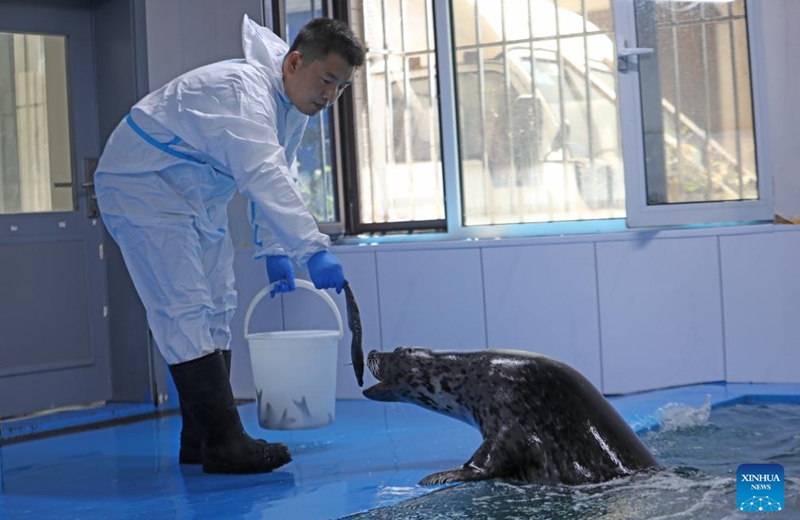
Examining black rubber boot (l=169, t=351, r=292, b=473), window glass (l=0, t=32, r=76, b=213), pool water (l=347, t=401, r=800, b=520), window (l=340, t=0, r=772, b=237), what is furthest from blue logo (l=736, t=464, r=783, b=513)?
window glass (l=0, t=32, r=76, b=213)

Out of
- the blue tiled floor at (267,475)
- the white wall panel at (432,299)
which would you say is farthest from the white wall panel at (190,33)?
the blue tiled floor at (267,475)

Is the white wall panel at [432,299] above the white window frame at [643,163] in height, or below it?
below

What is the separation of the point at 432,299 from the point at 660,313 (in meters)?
1.09

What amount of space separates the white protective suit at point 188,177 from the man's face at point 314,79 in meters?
0.06

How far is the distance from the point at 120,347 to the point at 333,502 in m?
2.71

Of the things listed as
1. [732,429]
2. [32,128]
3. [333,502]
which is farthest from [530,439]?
[32,128]

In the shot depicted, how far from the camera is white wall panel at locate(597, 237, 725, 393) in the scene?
5.21 metres

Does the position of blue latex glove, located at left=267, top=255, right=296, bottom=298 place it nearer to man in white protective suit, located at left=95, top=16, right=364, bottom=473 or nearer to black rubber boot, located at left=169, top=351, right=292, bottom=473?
man in white protective suit, located at left=95, top=16, right=364, bottom=473

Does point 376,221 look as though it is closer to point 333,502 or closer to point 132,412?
point 132,412

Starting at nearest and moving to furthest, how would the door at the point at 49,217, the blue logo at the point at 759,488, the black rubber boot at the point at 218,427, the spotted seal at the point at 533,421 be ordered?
the blue logo at the point at 759,488 → the spotted seal at the point at 533,421 → the black rubber boot at the point at 218,427 → the door at the point at 49,217

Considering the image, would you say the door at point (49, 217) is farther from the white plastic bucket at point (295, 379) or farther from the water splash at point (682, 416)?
the water splash at point (682, 416)

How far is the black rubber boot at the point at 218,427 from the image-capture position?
3947mm

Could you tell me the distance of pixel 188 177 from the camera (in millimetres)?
3990

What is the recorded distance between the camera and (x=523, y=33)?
5.81 metres
